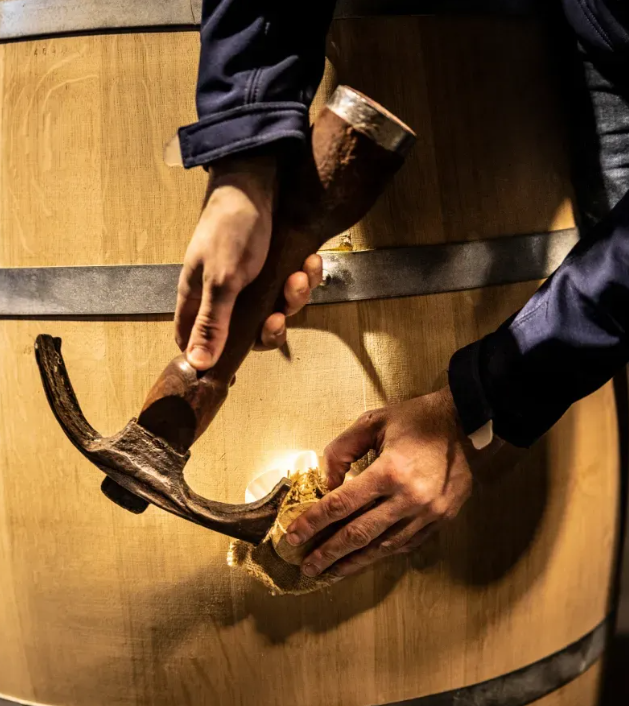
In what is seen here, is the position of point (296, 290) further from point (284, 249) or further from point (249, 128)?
point (249, 128)

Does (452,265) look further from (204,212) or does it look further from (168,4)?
(168,4)

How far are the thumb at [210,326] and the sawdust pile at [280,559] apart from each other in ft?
0.60

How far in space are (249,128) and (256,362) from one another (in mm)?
242

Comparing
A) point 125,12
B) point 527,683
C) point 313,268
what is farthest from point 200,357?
point 527,683

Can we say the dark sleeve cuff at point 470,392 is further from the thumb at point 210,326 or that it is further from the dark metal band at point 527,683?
the dark metal band at point 527,683

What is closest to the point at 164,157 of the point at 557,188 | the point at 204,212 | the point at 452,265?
the point at 204,212

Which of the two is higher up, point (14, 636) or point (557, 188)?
point (557, 188)

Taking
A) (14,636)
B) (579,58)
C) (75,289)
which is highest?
(579,58)

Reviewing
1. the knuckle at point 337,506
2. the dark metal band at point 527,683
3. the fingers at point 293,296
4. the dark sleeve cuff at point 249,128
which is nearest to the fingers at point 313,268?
the fingers at point 293,296

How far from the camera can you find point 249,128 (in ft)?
2.04

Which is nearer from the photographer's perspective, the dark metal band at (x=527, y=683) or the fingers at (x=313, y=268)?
the fingers at (x=313, y=268)

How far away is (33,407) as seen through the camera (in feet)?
2.54

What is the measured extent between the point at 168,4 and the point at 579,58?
1.50 ft

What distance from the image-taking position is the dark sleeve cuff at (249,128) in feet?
2.03
